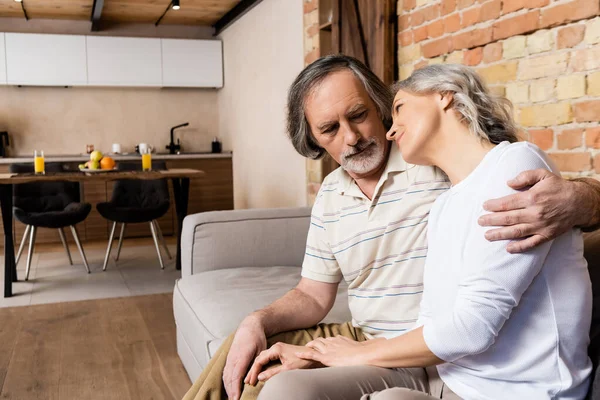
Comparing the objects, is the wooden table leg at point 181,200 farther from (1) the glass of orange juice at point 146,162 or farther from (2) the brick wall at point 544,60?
(2) the brick wall at point 544,60

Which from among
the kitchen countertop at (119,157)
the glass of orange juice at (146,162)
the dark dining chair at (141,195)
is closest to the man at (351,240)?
the glass of orange juice at (146,162)

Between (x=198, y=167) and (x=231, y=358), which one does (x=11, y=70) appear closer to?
(x=198, y=167)

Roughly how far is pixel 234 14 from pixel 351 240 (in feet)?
18.2

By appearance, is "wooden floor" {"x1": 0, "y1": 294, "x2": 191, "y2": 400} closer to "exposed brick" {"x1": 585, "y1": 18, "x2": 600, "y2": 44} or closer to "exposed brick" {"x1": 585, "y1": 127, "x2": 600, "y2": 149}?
"exposed brick" {"x1": 585, "y1": 127, "x2": 600, "y2": 149}

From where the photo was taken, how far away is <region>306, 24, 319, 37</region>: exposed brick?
408 centimetres

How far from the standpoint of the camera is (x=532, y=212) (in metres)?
1.06

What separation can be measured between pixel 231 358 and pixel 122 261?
422cm

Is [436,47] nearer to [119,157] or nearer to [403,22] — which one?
[403,22]

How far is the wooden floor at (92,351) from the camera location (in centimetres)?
264

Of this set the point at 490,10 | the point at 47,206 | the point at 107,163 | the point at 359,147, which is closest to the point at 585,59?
the point at 490,10

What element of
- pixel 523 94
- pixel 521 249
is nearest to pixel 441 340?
pixel 521 249

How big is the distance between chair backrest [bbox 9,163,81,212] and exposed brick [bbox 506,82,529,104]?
3966 mm

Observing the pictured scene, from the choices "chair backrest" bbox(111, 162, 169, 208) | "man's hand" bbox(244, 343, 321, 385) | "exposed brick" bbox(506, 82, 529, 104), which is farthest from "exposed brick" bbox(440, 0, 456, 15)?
"chair backrest" bbox(111, 162, 169, 208)

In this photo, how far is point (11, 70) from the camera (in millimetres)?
6625
